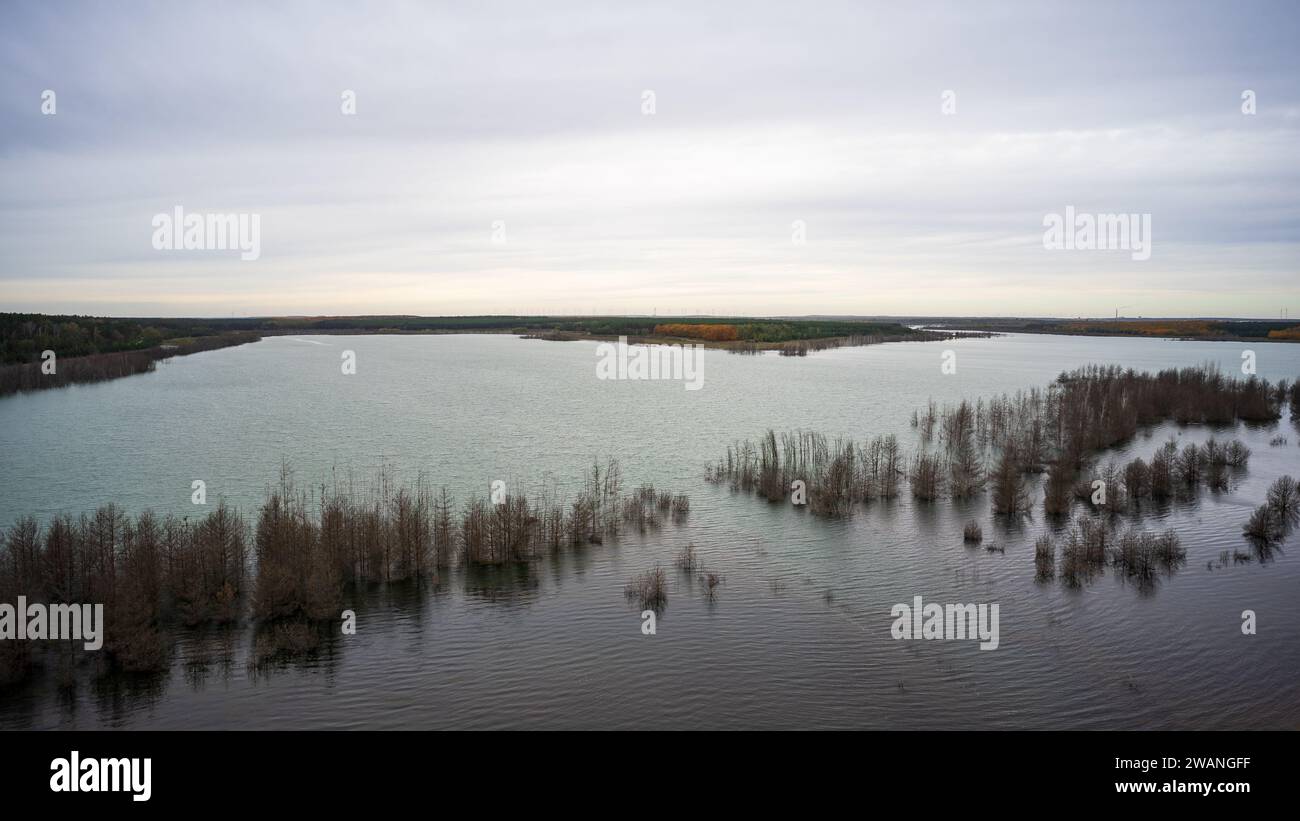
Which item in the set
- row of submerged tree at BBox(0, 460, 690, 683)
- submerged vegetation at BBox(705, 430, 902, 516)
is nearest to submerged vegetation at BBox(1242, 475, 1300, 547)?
submerged vegetation at BBox(705, 430, 902, 516)

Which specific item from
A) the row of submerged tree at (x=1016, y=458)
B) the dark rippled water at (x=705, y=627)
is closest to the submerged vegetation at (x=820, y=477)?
the row of submerged tree at (x=1016, y=458)

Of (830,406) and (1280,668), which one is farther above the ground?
(830,406)

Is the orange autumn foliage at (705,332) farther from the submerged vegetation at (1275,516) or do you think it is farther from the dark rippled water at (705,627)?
the submerged vegetation at (1275,516)

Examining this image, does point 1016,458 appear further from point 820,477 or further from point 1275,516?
point 820,477

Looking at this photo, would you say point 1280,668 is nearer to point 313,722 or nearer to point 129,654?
point 313,722

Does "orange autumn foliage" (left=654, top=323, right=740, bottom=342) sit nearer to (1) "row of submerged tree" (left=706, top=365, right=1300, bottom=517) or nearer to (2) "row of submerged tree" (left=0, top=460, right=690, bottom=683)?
(1) "row of submerged tree" (left=706, top=365, right=1300, bottom=517)
